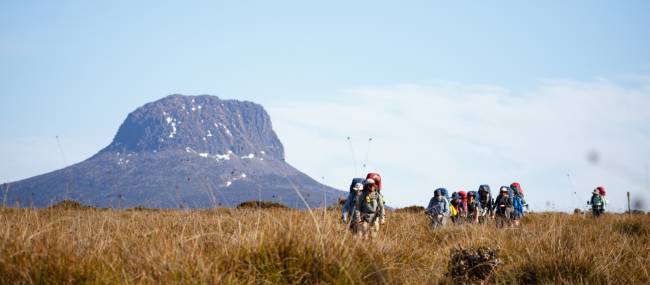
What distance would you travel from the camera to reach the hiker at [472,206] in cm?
1963

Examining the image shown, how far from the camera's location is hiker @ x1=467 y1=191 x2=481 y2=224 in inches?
773

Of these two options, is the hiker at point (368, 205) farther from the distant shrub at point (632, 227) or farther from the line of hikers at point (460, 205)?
the distant shrub at point (632, 227)

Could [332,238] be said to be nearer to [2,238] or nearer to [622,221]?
[2,238]

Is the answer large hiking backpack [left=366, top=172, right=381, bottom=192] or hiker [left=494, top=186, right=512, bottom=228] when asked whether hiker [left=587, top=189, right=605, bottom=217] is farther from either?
large hiking backpack [left=366, top=172, right=381, bottom=192]

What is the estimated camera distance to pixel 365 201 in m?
11.9

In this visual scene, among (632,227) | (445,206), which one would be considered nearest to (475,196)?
(445,206)

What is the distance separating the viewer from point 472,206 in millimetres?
19984

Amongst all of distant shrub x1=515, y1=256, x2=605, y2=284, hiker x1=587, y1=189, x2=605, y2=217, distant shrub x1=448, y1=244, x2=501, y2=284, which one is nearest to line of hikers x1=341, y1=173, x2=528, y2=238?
distant shrub x1=448, y1=244, x2=501, y2=284

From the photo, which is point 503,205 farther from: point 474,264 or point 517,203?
point 474,264

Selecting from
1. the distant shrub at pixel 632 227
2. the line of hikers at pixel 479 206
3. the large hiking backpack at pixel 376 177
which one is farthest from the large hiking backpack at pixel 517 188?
the large hiking backpack at pixel 376 177

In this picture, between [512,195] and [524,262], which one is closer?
[524,262]

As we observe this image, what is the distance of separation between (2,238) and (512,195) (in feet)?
49.8

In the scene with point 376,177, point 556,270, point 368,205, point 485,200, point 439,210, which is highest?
point 376,177

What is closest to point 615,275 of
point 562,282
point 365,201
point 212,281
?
point 562,282
